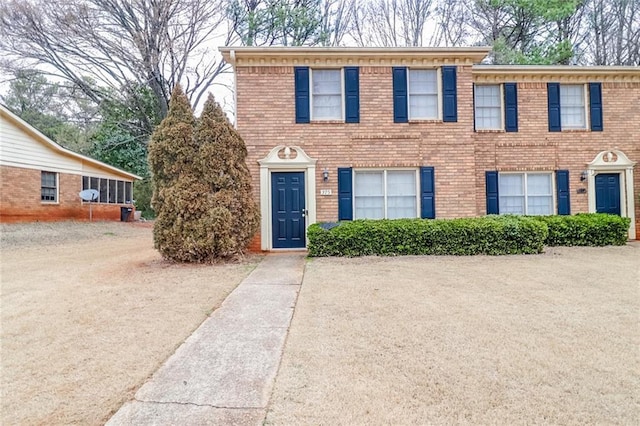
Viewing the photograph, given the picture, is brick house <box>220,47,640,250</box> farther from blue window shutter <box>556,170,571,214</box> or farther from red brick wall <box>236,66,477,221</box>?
blue window shutter <box>556,170,571,214</box>

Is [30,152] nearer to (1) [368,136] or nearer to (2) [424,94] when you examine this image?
(1) [368,136]

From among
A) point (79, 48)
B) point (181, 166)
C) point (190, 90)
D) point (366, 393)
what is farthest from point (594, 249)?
point (79, 48)

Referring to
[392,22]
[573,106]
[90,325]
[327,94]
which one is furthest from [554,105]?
[392,22]

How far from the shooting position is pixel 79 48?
17453 mm

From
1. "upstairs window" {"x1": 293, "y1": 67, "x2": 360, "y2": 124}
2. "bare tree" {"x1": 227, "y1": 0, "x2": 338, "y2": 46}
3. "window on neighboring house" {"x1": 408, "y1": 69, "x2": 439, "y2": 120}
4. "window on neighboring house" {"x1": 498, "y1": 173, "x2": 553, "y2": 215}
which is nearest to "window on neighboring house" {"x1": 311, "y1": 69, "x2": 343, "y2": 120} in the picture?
"upstairs window" {"x1": 293, "y1": 67, "x2": 360, "y2": 124}

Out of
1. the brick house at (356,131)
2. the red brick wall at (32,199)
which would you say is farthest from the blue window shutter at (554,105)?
the red brick wall at (32,199)

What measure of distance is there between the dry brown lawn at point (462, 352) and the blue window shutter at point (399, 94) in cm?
534

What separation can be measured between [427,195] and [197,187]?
5.83 metres

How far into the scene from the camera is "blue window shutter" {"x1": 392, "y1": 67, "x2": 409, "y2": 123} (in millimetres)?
9867

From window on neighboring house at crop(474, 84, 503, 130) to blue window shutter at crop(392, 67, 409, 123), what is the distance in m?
2.53

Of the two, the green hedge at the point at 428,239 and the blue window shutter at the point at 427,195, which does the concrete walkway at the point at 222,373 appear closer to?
the green hedge at the point at 428,239

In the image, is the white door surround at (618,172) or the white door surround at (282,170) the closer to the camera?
the white door surround at (282,170)

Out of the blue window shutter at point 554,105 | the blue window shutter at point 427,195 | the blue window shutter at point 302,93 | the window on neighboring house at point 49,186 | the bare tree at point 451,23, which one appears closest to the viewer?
the blue window shutter at point 302,93

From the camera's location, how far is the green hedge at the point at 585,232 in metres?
9.59
